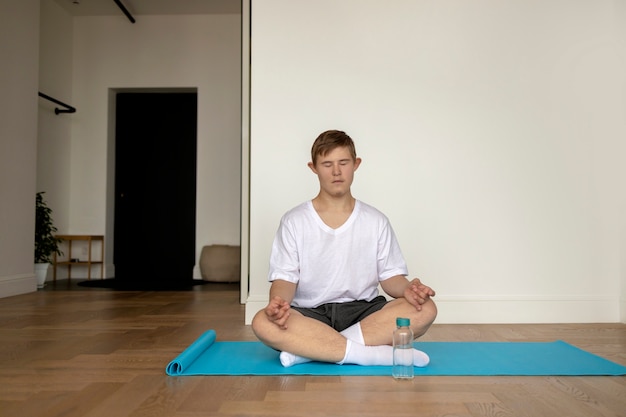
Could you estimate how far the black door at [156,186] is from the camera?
21.4 ft

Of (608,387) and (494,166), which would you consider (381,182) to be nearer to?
(494,166)

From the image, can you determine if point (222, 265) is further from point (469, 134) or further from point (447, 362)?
point (447, 362)

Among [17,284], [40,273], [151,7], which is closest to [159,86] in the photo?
[151,7]

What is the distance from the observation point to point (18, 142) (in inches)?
177

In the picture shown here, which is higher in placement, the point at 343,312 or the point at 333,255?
the point at 333,255

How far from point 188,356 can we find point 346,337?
505mm

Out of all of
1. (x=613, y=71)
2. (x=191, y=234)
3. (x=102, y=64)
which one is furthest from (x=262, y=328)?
(x=102, y=64)

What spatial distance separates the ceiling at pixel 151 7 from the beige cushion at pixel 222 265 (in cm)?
251

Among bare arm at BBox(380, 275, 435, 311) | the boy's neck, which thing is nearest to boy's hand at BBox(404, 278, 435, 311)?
bare arm at BBox(380, 275, 435, 311)

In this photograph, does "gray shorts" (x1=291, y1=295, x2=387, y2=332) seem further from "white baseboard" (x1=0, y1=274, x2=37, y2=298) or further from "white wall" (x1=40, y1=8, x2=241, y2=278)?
"white wall" (x1=40, y1=8, x2=241, y2=278)

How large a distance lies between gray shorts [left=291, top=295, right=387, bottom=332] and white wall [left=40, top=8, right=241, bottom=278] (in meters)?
4.26

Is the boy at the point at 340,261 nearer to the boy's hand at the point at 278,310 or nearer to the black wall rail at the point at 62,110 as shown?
the boy's hand at the point at 278,310

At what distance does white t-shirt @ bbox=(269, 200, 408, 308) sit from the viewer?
6.64 feet

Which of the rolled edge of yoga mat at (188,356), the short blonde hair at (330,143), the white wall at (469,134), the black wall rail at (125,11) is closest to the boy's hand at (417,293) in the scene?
the short blonde hair at (330,143)
